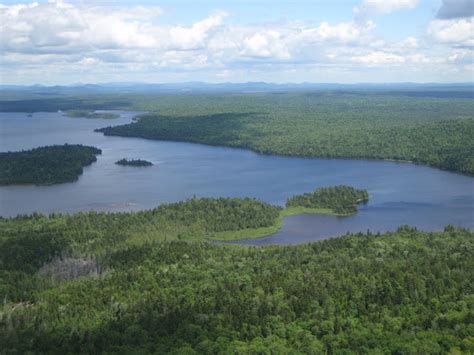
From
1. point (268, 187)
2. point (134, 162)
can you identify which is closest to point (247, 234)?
point (268, 187)

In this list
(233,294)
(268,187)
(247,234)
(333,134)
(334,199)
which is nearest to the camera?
(233,294)

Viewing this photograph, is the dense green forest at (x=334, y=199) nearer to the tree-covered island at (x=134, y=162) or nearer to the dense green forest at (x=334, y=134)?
the dense green forest at (x=334, y=134)

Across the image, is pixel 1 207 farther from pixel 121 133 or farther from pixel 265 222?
pixel 121 133

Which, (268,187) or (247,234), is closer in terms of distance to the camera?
(247,234)

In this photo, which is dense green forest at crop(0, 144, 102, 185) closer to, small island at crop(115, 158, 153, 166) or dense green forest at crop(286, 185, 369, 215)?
small island at crop(115, 158, 153, 166)

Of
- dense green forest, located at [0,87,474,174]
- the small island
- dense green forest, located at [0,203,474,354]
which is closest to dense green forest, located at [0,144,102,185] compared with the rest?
the small island


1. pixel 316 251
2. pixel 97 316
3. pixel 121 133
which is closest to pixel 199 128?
pixel 121 133

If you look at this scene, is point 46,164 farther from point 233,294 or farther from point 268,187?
point 233,294
